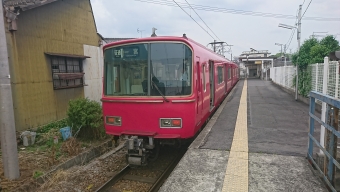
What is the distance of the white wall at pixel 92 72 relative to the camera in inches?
428

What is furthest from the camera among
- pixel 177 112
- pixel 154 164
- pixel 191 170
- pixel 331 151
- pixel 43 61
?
pixel 43 61

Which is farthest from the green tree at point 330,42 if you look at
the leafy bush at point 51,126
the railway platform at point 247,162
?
the leafy bush at point 51,126

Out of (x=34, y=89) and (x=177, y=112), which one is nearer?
(x=177, y=112)

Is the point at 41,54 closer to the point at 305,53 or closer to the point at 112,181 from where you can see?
the point at 112,181

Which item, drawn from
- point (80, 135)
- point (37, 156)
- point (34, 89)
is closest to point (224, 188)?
point (37, 156)

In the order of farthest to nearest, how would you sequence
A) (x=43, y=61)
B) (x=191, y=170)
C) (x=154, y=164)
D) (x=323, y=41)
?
(x=323, y=41) < (x=43, y=61) < (x=154, y=164) < (x=191, y=170)

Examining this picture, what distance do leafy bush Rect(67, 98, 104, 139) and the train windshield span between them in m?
2.71

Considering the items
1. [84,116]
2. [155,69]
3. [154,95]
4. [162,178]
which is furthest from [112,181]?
[84,116]

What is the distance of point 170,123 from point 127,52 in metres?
1.69

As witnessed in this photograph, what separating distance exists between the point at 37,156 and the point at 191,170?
4.27m

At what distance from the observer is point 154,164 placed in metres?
5.76

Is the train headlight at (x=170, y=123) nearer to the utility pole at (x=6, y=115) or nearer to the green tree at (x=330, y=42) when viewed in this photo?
the utility pole at (x=6, y=115)

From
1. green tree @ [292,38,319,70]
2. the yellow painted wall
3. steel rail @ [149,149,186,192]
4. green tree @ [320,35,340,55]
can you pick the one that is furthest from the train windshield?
green tree @ [320,35,340,55]

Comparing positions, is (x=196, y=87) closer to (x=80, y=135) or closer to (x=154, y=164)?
(x=154, y=164)
